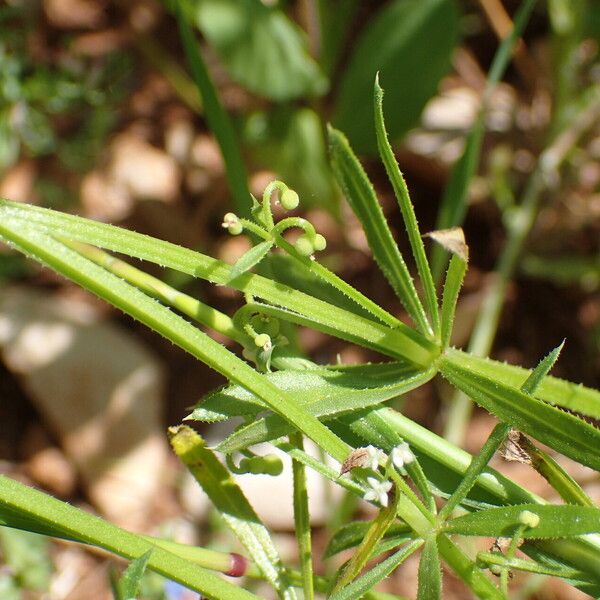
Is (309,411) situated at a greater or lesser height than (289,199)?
lesser

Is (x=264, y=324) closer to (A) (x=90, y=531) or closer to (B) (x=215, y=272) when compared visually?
(B) (x=215, y=272)

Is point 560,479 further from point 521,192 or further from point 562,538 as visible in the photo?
point 521,192

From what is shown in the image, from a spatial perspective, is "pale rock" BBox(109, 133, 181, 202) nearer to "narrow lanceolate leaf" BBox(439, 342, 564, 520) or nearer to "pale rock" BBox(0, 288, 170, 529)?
"pale rock" BBox(0, 288, 170, 529)

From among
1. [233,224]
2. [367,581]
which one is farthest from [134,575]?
[233,224]

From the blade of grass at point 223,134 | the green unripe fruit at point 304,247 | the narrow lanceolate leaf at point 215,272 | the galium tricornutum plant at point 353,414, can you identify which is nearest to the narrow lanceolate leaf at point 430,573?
the galium tricornutum plant at point 353,414

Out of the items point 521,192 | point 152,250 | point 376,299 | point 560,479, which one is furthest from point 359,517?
point 152,250

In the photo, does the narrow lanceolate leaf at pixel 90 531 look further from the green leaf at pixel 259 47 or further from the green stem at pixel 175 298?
the green leaf at pixel 259 47
